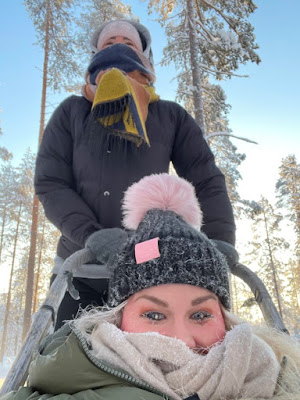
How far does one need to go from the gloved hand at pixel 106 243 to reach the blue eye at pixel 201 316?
1.59ft

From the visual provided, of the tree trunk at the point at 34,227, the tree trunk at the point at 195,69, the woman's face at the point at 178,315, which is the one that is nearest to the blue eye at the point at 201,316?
the woman's face at the point at 178,315

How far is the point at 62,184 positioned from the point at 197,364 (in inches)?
55.6

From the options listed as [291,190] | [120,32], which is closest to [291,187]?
[291,190]

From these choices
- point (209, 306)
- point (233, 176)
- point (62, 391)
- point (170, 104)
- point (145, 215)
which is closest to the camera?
point (62, 391)

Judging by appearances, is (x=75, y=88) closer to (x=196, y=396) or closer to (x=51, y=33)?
(x=51, y=33)

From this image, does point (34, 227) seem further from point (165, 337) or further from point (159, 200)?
point (165, 337)

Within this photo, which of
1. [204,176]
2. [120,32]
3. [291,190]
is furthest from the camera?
[291,190]

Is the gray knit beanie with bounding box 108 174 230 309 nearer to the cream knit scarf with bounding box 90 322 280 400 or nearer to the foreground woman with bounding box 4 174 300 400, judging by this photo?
the foreground woman with bounding box 4 174 300 400

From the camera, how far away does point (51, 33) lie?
1548 cm

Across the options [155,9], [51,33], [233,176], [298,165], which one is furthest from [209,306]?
[298,165]

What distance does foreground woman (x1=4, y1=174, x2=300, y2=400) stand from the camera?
109 cm

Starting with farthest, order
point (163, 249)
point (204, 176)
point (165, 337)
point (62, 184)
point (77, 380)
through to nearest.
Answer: point (204, 176)
point (62, 184)
point (163, 249)
point (165, 337)
point (77, 380)

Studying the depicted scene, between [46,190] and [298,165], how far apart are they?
25.5m

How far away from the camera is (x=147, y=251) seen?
4.83ft
